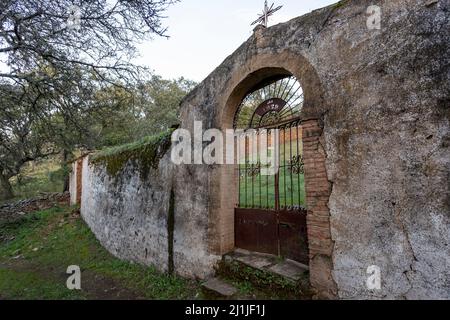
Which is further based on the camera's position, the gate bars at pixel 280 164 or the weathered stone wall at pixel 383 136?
the gate bars at pixel 280 164

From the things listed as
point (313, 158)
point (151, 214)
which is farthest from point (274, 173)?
point (151, 214)

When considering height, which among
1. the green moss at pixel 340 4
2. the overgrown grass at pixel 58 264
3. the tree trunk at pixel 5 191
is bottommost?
the overgrown grass at pixel 58 264

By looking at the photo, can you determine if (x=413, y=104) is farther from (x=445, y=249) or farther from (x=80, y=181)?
(x=80, y=181)

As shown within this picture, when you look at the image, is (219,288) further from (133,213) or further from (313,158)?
(133,213)

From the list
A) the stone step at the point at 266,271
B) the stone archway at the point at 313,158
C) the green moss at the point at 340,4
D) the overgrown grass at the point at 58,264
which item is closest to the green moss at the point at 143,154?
the overgrown grass at the point at 58,264

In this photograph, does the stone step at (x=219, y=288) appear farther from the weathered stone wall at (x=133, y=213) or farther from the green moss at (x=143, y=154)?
the green moss at (x=143, y=154)

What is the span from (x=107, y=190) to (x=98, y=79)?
149 inches

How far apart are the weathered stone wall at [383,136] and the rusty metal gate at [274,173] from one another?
62 centimetres

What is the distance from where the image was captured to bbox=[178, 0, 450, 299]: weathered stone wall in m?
2.64

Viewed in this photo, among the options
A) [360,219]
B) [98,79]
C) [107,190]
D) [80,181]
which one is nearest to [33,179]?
[80,181]

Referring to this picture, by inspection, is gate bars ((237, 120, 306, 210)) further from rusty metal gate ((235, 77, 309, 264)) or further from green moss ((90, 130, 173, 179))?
green moss ((90, 130, 173, 179))

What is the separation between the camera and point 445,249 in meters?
2.54

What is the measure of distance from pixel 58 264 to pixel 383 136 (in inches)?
326

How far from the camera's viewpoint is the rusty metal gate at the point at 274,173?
4.13 metres
